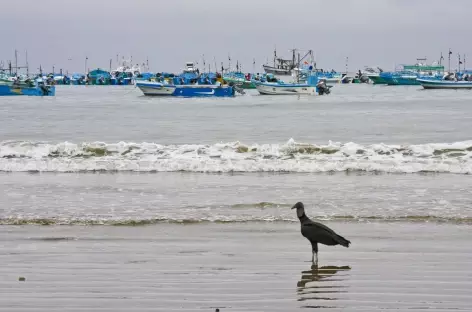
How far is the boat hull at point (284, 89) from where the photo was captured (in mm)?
81625

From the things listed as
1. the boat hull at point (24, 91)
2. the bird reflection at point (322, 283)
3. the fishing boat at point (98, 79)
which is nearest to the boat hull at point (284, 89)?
the boat hull at point (24, 91)

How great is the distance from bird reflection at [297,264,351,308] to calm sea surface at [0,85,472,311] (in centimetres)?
2

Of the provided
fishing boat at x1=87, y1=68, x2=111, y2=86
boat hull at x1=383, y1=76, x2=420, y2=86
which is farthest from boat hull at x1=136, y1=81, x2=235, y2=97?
fishing boat at x1=87, y1=68, x2=111, y2=86

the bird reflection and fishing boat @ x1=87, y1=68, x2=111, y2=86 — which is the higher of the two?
fishing boat @ x1=87, y1=68, x2=111, y2=86

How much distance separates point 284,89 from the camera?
82.8 meters

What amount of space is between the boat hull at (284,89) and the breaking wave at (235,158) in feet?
198

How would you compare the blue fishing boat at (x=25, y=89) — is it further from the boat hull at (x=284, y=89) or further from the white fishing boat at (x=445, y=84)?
the white fishing boat at (x=445, y=84)

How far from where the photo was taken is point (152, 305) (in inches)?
239

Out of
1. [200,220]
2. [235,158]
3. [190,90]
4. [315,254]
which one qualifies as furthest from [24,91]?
[315,254]

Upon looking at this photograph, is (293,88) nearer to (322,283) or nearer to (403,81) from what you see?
(403,81)


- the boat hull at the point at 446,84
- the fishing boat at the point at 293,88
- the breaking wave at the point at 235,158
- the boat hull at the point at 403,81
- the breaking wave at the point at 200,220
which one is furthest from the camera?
the boat hull at the point at 403,81

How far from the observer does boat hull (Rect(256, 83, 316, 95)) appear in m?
81.6

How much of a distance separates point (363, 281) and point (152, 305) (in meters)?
1.87

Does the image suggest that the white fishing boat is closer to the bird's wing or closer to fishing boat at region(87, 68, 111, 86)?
fishing boat at region(87, 68, 111, 86)
